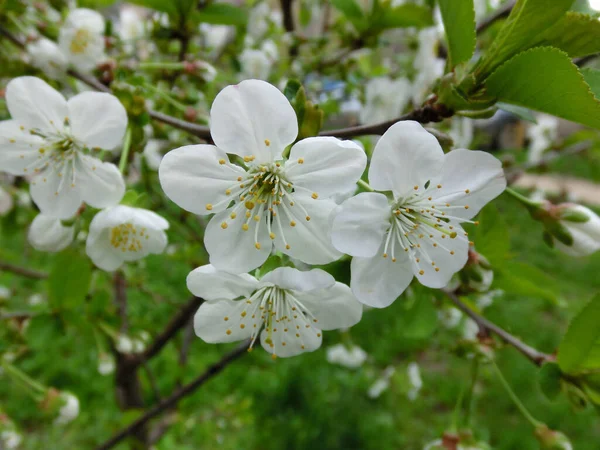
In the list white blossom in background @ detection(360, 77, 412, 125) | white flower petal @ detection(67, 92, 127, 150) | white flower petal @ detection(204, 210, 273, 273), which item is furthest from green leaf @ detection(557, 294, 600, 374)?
white blossom in background @ detection(360, 77, 412, 125)

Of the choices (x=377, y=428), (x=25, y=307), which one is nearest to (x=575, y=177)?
(x=377, y=428)

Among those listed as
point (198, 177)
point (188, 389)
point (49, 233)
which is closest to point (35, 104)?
point (49, 233)

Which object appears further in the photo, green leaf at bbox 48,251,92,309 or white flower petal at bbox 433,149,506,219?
green leaf at bbox 48,251,92,309

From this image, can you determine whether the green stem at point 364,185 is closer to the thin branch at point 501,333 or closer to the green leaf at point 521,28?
the green leaf at point 521,28

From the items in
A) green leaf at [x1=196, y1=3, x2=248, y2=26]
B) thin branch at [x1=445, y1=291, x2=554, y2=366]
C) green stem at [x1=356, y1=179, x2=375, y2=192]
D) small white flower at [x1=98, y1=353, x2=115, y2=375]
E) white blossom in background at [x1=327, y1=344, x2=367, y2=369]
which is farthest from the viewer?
white blossom in background at [x1=327, y1=344, x2=367, y2=369]

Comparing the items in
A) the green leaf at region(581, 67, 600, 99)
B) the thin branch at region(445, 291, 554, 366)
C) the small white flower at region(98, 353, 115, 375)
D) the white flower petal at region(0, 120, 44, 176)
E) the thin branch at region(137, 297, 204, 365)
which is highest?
the green leaf at region(581, 67, 600, 99)

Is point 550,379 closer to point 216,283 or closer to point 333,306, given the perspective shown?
point 333,306

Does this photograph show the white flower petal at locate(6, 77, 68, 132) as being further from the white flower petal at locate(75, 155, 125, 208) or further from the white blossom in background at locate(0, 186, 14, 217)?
the white blossom in background at locate(0, 186, 14, 217)
